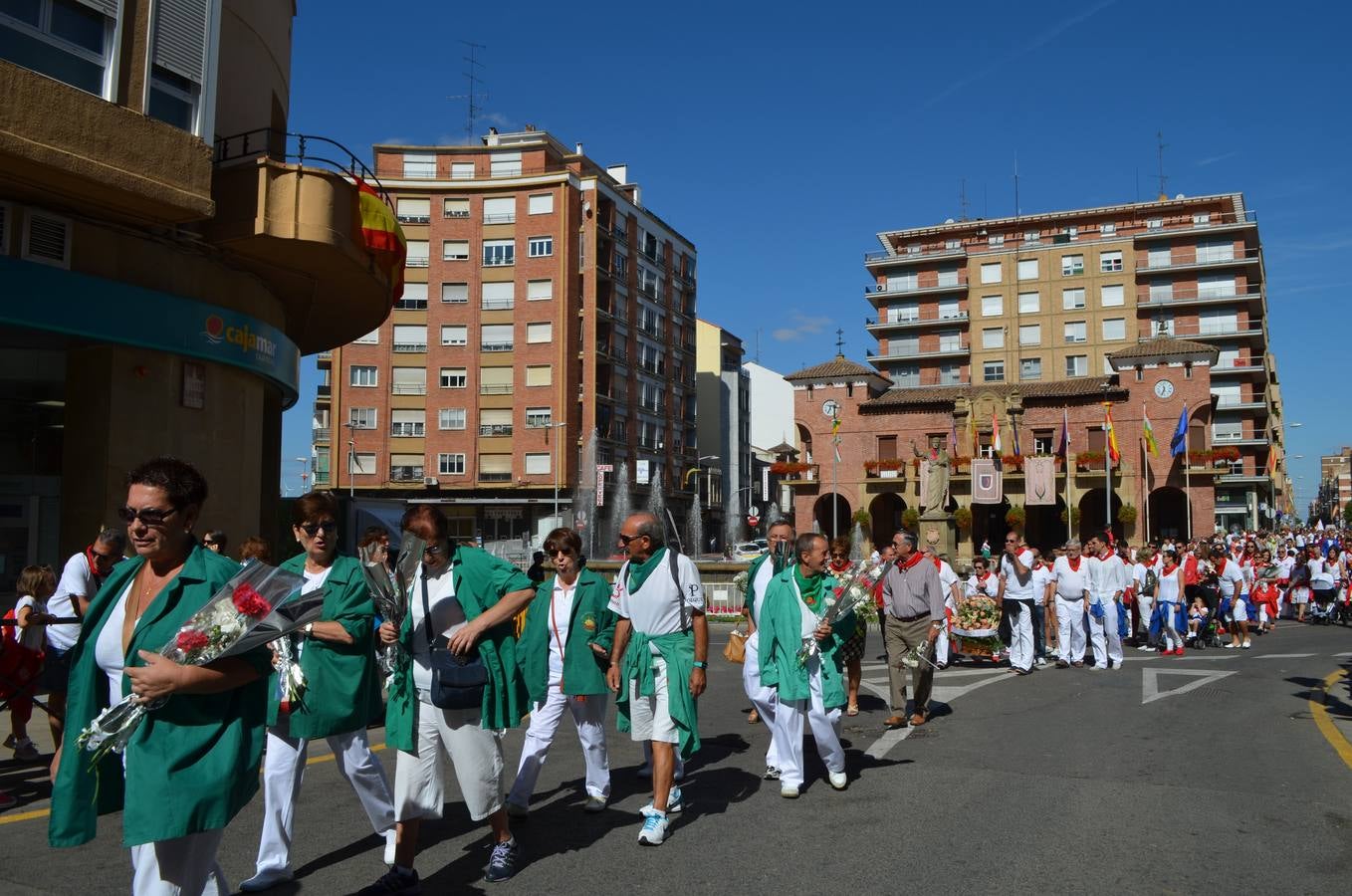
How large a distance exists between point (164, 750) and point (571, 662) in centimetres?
392

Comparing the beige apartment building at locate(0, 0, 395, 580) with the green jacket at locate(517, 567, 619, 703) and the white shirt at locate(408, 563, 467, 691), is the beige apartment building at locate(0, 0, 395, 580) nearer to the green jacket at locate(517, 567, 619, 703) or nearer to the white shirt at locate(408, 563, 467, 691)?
the green jacket at locate(517, 567, 619, 703)

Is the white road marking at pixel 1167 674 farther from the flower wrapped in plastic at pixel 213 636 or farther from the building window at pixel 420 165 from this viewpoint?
the building window at pixel 420 165

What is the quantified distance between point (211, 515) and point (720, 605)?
12452 millimetres

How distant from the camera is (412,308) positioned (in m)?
59.9

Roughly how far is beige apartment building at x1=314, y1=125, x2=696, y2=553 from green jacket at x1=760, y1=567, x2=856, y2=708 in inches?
2002

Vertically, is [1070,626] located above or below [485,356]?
below

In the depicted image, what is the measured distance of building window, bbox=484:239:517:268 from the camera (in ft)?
197

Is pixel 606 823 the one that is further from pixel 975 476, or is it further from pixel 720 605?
pixel 975 476

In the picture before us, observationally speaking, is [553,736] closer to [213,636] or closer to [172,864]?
[172,864]

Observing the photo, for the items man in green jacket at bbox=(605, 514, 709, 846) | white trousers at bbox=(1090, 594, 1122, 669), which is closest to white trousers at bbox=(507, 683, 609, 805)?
man in green jacket at bbox=(605, 514, 709, 846)

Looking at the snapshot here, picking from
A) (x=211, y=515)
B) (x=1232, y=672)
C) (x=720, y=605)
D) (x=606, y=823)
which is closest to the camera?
(x=606, y=823)

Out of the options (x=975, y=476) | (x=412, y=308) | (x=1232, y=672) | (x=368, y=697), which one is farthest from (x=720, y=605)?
(x=412, y=308)

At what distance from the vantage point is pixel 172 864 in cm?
347

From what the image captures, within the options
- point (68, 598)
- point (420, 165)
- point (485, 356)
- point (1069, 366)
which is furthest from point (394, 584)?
point (1069, 366)
